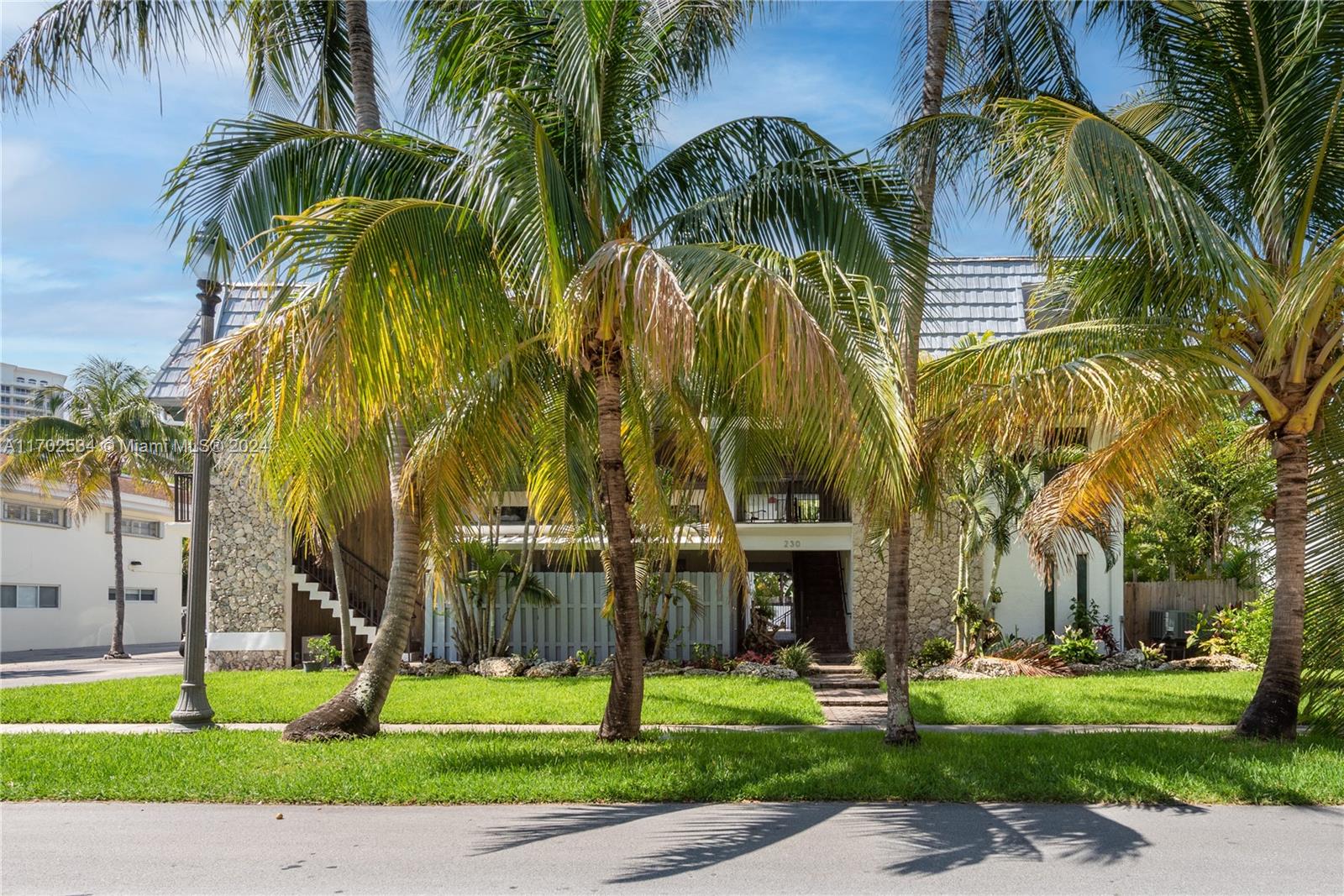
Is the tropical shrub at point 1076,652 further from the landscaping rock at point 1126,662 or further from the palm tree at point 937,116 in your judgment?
the palm tree at point 937,116

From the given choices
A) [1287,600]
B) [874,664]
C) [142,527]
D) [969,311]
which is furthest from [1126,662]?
[142,527]

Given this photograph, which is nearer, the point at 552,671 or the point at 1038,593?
the point at 552,671

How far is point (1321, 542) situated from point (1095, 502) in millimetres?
2256

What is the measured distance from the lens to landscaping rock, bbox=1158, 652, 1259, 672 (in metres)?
17.0

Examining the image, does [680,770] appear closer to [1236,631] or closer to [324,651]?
[324,651]

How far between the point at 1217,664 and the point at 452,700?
12.6 meters

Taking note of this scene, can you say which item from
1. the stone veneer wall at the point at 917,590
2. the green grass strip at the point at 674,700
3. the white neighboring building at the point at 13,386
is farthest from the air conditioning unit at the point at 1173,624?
the white neighboring building at the point at 13,386

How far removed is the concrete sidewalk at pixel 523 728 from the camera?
11.2 m

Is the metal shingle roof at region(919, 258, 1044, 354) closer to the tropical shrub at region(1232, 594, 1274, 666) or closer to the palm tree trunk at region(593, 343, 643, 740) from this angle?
the tropical shrub at region(1232, 594, 1274, 666)

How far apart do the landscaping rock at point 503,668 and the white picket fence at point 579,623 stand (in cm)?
182

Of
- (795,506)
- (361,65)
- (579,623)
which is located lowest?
(579,623)

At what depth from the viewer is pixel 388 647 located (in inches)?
418

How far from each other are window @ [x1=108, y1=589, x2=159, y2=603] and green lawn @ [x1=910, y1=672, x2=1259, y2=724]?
30.5 meters

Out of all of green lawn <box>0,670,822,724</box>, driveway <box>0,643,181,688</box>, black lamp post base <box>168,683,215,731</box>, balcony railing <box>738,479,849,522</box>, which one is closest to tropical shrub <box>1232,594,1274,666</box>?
balcony railing <box>738,479,849,522</box>
